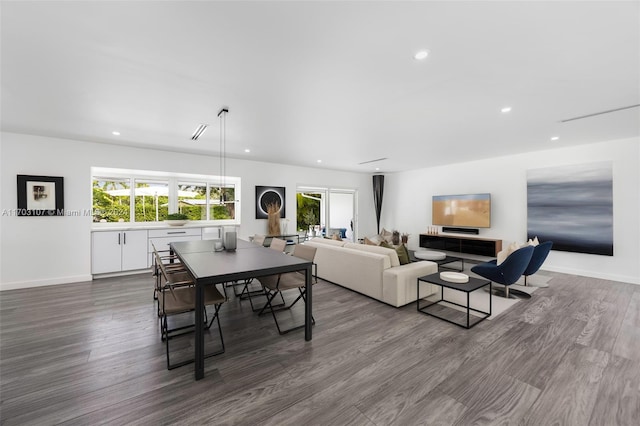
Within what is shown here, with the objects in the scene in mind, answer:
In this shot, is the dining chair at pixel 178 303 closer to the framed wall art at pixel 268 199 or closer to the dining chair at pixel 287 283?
the dining chair at pixel 287 283

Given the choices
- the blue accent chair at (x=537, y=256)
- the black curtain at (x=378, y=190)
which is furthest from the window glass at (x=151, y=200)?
the blue accent chair at (x=537, y=256)

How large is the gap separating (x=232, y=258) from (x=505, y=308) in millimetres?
3562

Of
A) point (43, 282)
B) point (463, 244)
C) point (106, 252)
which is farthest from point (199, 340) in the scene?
point (463, 244)

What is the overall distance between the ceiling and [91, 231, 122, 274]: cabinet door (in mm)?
1878

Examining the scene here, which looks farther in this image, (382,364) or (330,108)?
(330,108)

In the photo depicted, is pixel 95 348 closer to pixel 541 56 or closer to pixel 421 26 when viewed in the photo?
pixel 421 26

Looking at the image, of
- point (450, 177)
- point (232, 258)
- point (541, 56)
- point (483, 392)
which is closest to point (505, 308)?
point (483, 392)

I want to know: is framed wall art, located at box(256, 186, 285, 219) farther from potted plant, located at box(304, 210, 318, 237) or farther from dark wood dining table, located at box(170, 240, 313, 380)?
dark wood dining table, located at box(170, 240, 313, 380)

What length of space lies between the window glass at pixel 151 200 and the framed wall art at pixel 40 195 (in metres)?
1.22

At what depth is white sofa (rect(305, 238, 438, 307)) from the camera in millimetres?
3365

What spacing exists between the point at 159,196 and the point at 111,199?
851mm

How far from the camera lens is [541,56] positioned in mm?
2068

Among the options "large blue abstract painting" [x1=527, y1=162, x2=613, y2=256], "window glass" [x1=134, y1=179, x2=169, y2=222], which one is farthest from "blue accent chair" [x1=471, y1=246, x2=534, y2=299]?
"window glass" [x1=134, y1=179, x2=169, y2=222]

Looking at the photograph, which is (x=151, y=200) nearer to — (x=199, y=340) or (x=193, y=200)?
(x=193, y=200)
